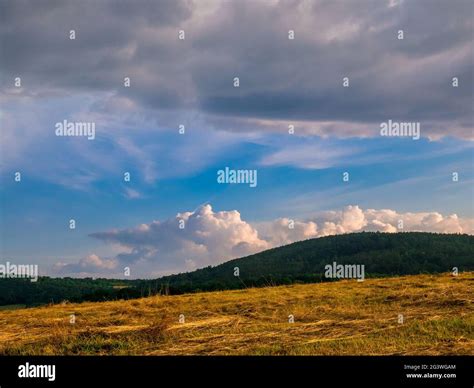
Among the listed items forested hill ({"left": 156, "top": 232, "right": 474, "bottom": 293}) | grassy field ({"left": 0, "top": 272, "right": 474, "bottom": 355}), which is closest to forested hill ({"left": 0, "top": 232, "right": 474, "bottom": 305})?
forested hill ({"left": 156, "top": 232, "right": 474, "bottom": 293})

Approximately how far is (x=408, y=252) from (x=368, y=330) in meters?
97.4

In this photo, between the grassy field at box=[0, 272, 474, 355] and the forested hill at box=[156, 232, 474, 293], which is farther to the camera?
the forested hill at box=[156, 232, 474, 293]

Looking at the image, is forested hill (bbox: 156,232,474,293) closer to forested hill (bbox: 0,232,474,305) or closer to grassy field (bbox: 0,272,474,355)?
forested hill (bbox: 0,232,474,305)

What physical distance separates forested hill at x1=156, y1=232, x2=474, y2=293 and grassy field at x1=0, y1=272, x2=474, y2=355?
60.9 m

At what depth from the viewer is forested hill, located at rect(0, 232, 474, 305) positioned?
81250 millimetres

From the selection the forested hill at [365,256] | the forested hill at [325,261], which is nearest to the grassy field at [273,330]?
the forested hill at [325,261]

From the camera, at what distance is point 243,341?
16.4 m

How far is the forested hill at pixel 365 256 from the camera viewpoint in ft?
312

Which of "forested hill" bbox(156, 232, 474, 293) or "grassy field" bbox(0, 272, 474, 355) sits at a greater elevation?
"forested hill" bbox(156, 232, 474, 293)

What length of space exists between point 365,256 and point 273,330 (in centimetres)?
9226

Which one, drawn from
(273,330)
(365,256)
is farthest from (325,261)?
(273,330)

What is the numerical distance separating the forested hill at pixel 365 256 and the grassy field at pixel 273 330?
6089 centimetres

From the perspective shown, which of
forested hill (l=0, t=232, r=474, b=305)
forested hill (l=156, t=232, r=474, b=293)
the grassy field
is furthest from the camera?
forested hill (l=156, t=232, r=474, b=293)

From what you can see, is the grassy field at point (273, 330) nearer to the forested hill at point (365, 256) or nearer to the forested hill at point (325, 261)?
the forested hill at point (325, 261)
